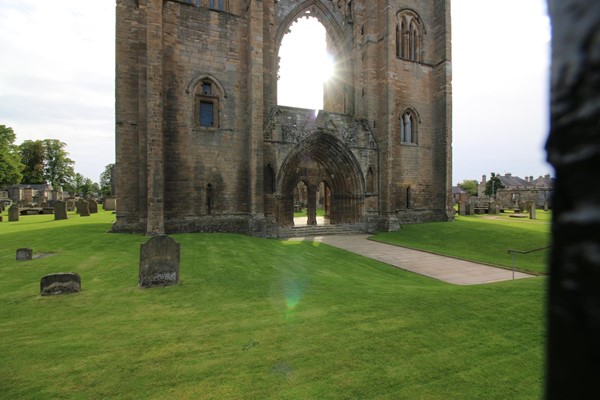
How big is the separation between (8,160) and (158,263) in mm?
48091

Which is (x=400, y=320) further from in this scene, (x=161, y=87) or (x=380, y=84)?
(x=380, y=84)

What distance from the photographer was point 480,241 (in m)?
13.2

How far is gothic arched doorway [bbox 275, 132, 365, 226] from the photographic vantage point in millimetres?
17016

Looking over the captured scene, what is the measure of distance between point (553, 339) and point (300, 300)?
528 centimetres

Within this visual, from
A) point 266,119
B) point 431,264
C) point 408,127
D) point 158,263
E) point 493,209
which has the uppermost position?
point 408,127

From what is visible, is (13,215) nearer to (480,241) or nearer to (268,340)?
(268,340)

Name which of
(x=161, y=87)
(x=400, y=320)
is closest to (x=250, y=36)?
(x=161, y=87)

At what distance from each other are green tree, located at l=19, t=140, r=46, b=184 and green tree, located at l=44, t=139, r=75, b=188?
1.33 m

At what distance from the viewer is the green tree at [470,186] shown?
72.2 m

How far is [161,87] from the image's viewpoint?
13500mm

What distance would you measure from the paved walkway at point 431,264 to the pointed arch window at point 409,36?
13.2 meters

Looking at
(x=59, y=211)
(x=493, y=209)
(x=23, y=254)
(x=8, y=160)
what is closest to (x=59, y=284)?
(x=23, y=254)

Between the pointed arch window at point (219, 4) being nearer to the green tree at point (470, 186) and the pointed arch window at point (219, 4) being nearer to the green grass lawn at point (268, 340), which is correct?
the green grass lawn at point (268, 340)

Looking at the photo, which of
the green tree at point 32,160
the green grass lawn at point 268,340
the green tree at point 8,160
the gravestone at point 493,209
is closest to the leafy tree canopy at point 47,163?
the green tree at point 32,160
